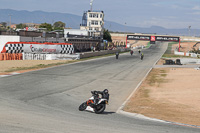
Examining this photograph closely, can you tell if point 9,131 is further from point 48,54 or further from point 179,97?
point 48,54

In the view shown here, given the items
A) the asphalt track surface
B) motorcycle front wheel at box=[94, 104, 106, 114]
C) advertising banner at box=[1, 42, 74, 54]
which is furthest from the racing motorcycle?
advertising banner at box=[1, 42, 74, 54]

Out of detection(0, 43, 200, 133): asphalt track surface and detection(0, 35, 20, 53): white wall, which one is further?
detection(0, 35, 20, 53): white wall

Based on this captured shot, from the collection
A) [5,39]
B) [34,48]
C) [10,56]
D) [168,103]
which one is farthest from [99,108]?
[5,39]

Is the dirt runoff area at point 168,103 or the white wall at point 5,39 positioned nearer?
the dirt runoff area at point 168,103

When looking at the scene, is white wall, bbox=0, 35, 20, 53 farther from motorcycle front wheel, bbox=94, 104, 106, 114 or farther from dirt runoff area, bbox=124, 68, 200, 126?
motorcycle front wheel, bbox=94, 104, 106, 114

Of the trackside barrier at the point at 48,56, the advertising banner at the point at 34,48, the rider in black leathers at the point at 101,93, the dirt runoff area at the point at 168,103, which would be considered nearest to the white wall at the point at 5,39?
the advertising banner at the point at 34,48

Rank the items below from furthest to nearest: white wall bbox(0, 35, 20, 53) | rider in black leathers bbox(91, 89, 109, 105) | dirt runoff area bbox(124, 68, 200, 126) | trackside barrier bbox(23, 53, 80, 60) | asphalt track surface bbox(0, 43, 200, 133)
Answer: white wall bbox(0, 35, 20, 53) < trackside barrier bbox(23, 53, 80, 60) < dirt runoff area bbox(124, 68, 200, 126) < rider in black leathers bbox(91, 89, 109, 105) < asphalt track surface bbox(0, 43, 200, 133)

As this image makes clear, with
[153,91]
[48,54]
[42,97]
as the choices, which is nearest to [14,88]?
[42,97]

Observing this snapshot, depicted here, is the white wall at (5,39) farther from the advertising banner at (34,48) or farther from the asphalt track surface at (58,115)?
the asphalt track surface at (58,115)

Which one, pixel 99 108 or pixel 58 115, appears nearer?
pixel 58 115

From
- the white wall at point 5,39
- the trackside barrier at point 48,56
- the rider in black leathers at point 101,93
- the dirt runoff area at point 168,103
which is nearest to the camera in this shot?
the rider in black leathers at point 101,93

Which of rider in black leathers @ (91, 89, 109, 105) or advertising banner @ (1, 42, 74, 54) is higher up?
advertising banner @ (1, 42, 74, 54)

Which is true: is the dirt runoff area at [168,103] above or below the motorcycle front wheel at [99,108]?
below

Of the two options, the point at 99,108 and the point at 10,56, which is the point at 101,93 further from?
the point at 10,56
